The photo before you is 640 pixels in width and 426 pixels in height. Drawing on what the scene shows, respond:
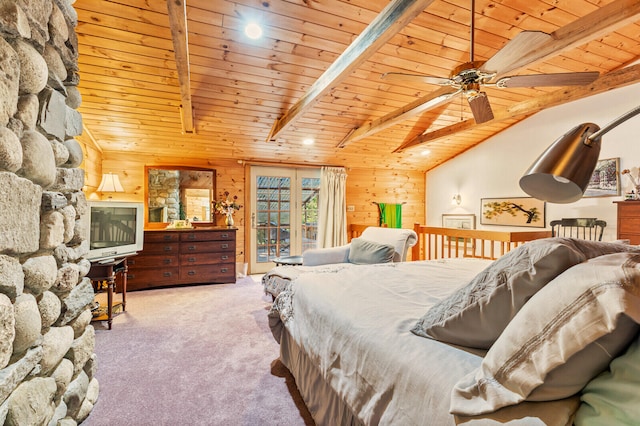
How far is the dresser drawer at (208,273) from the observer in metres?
4.42

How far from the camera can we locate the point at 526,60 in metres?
2.00

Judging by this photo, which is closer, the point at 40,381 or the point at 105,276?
the point at 40,381

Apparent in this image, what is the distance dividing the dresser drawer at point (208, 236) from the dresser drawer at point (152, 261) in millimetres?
294

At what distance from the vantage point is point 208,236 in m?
4.54

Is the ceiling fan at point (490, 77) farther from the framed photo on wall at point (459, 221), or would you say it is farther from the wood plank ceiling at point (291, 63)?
the framed photo on wall at point (459, 221)

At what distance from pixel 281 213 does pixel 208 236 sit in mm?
1447

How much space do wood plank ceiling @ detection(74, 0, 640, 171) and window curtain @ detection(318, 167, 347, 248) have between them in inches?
34.3

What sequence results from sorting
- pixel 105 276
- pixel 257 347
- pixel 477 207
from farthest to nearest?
1. pixel 477 207
2. pixel 105 276
3. pixel 257 347

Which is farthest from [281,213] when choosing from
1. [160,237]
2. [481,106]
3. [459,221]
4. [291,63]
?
[481,106]

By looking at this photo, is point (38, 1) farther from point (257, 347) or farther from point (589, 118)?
point (589, 118)

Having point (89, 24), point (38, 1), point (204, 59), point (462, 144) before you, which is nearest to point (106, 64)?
point (89, 24)

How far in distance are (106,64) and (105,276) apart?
2.00m

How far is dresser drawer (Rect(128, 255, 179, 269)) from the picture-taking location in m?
4.14

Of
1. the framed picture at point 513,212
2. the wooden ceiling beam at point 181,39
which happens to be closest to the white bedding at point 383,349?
the wooden ceiling beam at point 181,39
